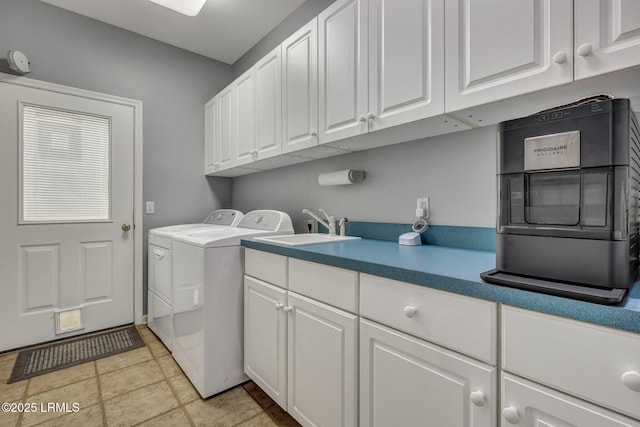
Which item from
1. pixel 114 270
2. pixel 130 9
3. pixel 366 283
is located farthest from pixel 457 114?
pixel 114 270

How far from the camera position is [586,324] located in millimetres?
633

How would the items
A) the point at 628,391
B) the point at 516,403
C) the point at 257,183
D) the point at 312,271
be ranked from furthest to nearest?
the point at 257,183
the point at 312,271
the point at 516,403
the point at 628,391

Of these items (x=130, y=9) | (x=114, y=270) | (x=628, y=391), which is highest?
(x=130, y=9)

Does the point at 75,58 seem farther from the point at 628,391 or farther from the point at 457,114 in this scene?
the point at 628,391

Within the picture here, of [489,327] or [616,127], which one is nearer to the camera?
[616,127]

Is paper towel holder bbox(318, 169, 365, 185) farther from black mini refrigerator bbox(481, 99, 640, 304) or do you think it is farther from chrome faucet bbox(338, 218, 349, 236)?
black mini refrigerator bbox(481, 99, 640, 304)

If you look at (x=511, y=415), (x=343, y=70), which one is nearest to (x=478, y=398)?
(x=511, y=415)

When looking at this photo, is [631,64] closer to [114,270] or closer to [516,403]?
[516,403]

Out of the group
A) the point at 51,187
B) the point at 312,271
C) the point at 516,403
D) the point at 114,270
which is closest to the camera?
the point at 516,403

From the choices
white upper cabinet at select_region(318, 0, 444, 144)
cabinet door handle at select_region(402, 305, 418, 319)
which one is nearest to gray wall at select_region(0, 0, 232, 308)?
white upper cabinet at select_region(318, 0, 444, 144)

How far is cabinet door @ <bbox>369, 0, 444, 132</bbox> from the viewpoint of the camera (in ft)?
3.84

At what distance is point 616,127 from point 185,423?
2.01m

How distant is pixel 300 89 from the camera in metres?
1.83

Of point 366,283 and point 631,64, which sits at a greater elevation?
point 631,64
